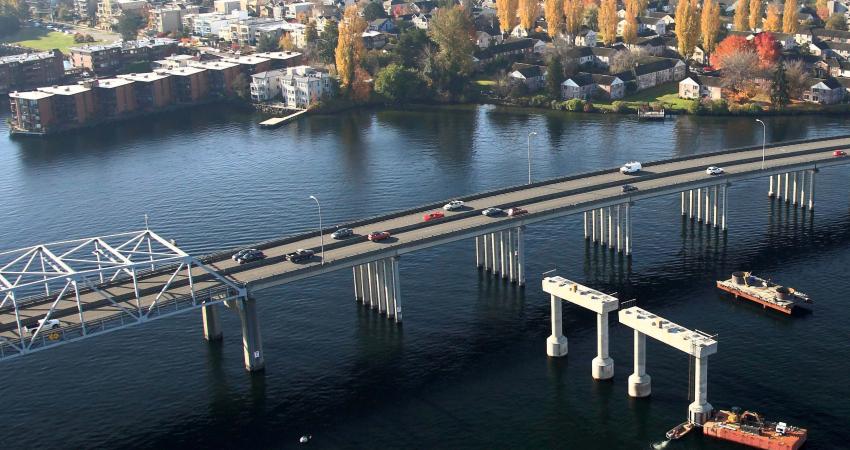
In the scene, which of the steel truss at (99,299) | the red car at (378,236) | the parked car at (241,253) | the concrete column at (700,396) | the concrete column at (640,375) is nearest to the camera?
the concrete column at (700,396)

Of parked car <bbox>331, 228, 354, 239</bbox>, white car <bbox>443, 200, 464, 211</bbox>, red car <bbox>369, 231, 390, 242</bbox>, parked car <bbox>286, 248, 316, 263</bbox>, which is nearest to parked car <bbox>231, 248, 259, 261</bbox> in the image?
parked car <bbox>286, 248, 316, 263</bbox>

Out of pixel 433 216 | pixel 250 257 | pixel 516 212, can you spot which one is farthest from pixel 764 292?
pixel 250 257

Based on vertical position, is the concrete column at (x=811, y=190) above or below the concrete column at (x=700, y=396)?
above

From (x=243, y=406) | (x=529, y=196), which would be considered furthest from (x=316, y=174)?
(x=243, y=406)

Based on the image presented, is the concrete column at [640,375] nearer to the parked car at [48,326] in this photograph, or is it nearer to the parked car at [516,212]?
the parked car at [516,212]

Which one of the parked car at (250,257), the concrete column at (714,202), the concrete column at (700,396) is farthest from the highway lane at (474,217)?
the concrete column at (700,396)

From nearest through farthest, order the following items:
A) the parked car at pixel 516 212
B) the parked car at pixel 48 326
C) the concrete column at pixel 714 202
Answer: the parked car at pixel 48 326, the parked car at pixel 516 212, the concrete column at pixel 714 202
